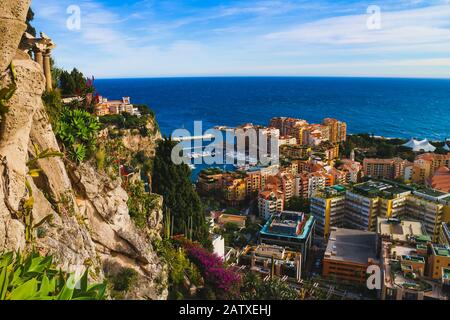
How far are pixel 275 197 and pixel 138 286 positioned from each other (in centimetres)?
900

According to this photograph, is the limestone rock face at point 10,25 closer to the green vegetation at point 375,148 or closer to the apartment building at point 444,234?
the apartment building at point 444,234

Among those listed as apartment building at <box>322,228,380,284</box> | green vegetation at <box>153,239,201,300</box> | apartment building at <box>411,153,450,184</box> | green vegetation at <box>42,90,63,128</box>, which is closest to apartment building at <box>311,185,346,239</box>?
apartment building at <box>322,228,380,284</box>

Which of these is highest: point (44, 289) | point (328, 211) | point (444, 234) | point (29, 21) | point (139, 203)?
point (29, 21)

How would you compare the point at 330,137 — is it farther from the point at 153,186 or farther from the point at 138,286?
the point at 138,286

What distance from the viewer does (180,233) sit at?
25.8 ft

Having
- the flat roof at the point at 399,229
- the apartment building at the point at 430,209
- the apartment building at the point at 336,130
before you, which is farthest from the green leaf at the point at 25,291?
the apartment building at the point at 336,130

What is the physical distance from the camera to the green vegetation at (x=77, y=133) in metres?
4.40

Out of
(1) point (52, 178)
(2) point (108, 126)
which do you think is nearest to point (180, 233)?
(1) point (52, 178)

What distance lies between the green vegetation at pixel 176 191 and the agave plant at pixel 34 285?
5397mm

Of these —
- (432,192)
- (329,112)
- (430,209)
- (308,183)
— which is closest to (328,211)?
(308,183)

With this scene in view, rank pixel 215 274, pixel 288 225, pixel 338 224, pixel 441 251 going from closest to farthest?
1. pixel 215 274
2. pixel 441 251
3. pixel 288 225
4. pixel 338 224

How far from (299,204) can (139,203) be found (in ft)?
29.5

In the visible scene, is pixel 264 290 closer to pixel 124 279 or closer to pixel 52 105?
pixel 124 279

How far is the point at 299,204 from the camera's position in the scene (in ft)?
45.4
